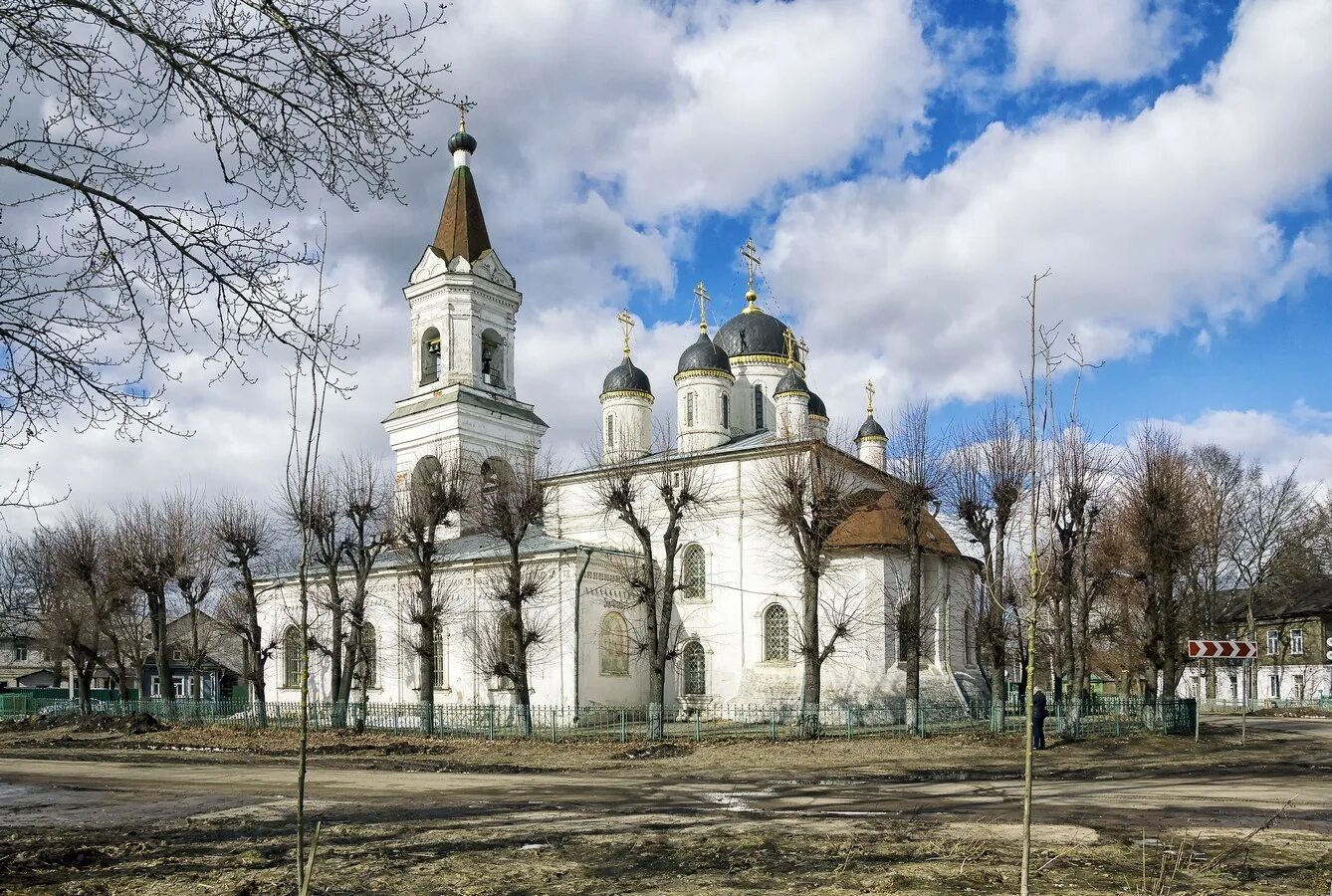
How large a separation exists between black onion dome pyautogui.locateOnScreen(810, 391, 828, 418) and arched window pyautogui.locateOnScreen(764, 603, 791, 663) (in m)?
12.0

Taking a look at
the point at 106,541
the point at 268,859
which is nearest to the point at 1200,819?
the point at 268,859

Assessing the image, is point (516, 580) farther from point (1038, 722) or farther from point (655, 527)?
point (1038, 722)

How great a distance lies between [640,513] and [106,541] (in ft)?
74.1

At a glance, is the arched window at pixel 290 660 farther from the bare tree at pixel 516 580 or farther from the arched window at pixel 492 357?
the arched window at pixel 492 357

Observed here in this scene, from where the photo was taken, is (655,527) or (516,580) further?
(655,527)

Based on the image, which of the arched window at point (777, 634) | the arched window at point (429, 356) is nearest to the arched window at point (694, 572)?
the arched window at point (777, 634)

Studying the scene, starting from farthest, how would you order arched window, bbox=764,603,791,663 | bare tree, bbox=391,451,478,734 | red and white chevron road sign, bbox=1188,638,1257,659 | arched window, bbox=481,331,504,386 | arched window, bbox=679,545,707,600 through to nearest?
arched window, bbox=481,331,504,386 → arched window, bbox=679,545,707,600 → arched window, bbox=764,603,791,663 → bare tree, bbox=391,451,478,734 → red and white chevron road sign, bbox=1188,638,1257,659

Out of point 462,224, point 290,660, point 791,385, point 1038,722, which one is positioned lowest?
point 290,660

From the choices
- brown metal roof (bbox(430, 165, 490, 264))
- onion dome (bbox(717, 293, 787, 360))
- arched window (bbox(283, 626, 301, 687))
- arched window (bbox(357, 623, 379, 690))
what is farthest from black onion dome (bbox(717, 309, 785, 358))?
arched window (bbox(283, 626, 301, 687))

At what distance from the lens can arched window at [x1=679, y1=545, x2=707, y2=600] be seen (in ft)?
119

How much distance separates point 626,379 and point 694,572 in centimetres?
888


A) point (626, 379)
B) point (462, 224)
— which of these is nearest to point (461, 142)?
point (462, 224)

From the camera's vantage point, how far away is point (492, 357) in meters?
42.8

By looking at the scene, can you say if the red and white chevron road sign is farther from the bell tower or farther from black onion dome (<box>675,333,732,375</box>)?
the bell tower
